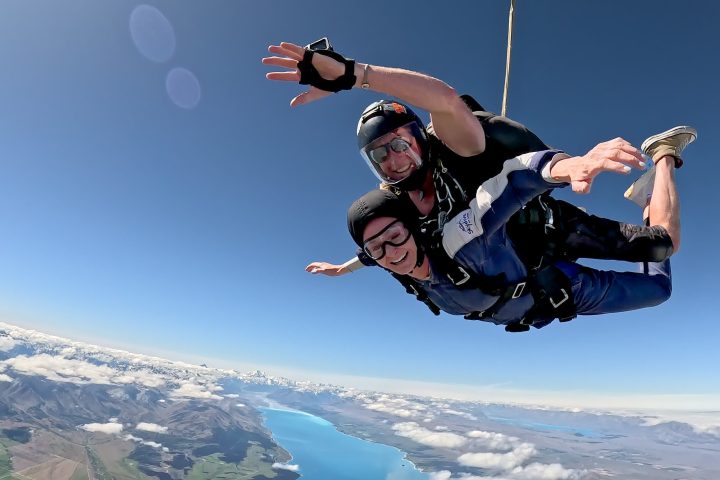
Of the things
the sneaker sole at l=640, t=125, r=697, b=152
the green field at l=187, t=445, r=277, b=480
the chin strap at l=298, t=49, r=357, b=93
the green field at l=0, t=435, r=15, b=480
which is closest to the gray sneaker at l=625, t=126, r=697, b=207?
the sneaker sole at l=640, t=125, r=697, b=152

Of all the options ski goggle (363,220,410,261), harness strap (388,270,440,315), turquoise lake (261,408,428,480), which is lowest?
turquoise lake (261,408,428,480)

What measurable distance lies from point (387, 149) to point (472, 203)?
76 cm

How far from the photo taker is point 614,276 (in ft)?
10.8

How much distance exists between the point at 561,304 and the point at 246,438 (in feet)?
591

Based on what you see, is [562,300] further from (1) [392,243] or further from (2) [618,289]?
(1) [392,243]

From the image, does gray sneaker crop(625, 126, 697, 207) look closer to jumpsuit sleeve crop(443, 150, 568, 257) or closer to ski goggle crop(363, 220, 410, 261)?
jumpsuit sleeve crop(443, 150, 568, 257)

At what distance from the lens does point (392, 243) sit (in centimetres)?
248

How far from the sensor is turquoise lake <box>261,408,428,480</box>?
133125 mm

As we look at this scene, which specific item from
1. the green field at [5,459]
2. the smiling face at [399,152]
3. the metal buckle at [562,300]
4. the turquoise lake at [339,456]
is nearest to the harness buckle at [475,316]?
the metal buckle at [562,300]

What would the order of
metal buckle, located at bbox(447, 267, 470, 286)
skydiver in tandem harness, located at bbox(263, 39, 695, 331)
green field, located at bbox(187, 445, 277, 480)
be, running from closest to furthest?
skydiver in tandem harness, located at bbox(263, 39, 695, 331), metal buckle, located at bbox(447, 267, 470, 286), green field, located at bbox(187, 445, 277, 480)

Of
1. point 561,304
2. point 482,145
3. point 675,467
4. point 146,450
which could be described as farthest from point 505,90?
point 675,467

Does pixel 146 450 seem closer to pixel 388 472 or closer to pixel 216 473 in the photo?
pixel 216 473

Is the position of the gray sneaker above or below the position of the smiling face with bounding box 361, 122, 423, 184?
above

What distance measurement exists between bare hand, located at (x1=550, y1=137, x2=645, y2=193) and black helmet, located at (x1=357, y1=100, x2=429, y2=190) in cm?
106
